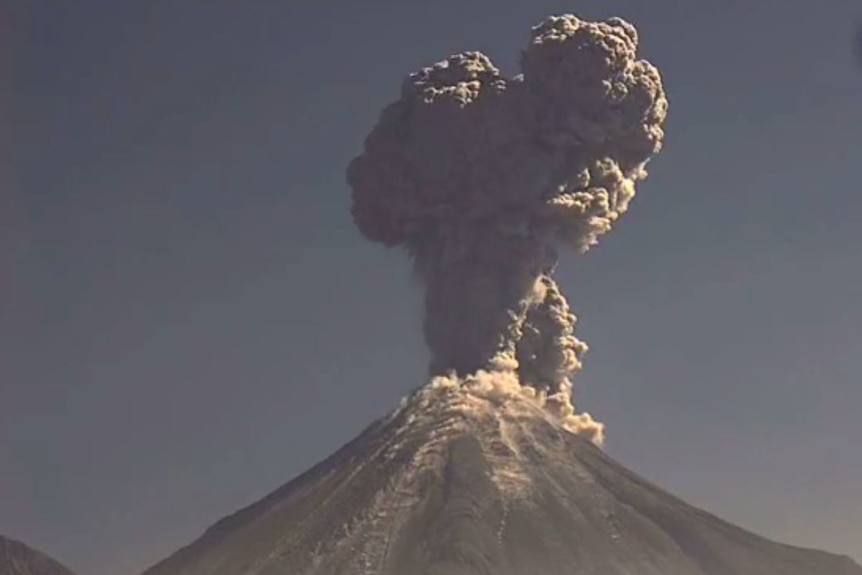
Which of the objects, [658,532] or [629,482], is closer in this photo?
[658,532]

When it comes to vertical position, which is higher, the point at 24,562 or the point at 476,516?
the point at 476,516

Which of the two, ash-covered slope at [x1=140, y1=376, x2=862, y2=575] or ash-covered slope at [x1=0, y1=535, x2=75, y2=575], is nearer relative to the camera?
ash-covered slope at [x1=0, y1=535, x2=75, y2=575]

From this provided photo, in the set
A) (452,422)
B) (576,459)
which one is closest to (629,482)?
(576,459)

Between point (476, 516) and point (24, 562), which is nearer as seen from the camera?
point (24, 562)

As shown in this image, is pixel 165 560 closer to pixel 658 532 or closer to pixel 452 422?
pixel 452 422

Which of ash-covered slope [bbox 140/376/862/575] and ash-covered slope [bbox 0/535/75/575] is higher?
ash-covered slope [bbox 140/376/862/575]
